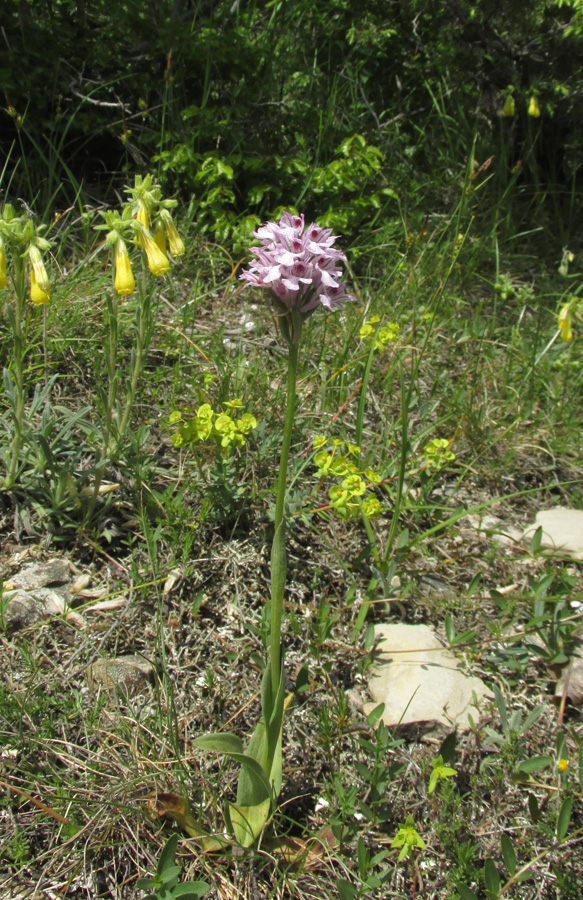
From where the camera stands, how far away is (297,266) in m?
1.34

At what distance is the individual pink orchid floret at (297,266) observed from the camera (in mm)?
1333

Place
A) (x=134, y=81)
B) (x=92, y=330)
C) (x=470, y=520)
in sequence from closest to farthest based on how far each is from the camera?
(x=470, y=520) < (x=92, y=330) < (x=134, y=81)

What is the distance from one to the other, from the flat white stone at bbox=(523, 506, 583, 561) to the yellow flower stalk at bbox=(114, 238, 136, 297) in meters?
1.64

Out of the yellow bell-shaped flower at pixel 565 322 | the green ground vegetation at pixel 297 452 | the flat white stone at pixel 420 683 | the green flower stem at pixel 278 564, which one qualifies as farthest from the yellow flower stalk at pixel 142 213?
the yellow bell-shaped flower at pixel 565 322

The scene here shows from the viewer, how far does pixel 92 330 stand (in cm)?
285

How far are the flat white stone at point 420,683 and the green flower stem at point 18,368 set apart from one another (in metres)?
1.30

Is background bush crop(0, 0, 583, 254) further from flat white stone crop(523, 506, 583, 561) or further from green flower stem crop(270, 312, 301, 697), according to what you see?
green flower stem crop(270, 312, 301, 697)

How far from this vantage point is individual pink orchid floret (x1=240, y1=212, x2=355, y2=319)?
1.33 m

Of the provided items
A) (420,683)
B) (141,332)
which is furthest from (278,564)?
(141,332)

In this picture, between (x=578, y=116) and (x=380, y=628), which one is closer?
(x=380, y=628)

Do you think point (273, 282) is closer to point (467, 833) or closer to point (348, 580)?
point (348, 580)

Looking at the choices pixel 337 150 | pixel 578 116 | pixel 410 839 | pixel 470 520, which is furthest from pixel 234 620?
pixel 578 116

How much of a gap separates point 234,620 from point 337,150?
2.77 meters

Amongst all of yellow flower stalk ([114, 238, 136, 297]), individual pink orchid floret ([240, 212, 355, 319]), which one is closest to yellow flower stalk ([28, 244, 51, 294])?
yellow flower stalk ([114, 238, 136, 297])
